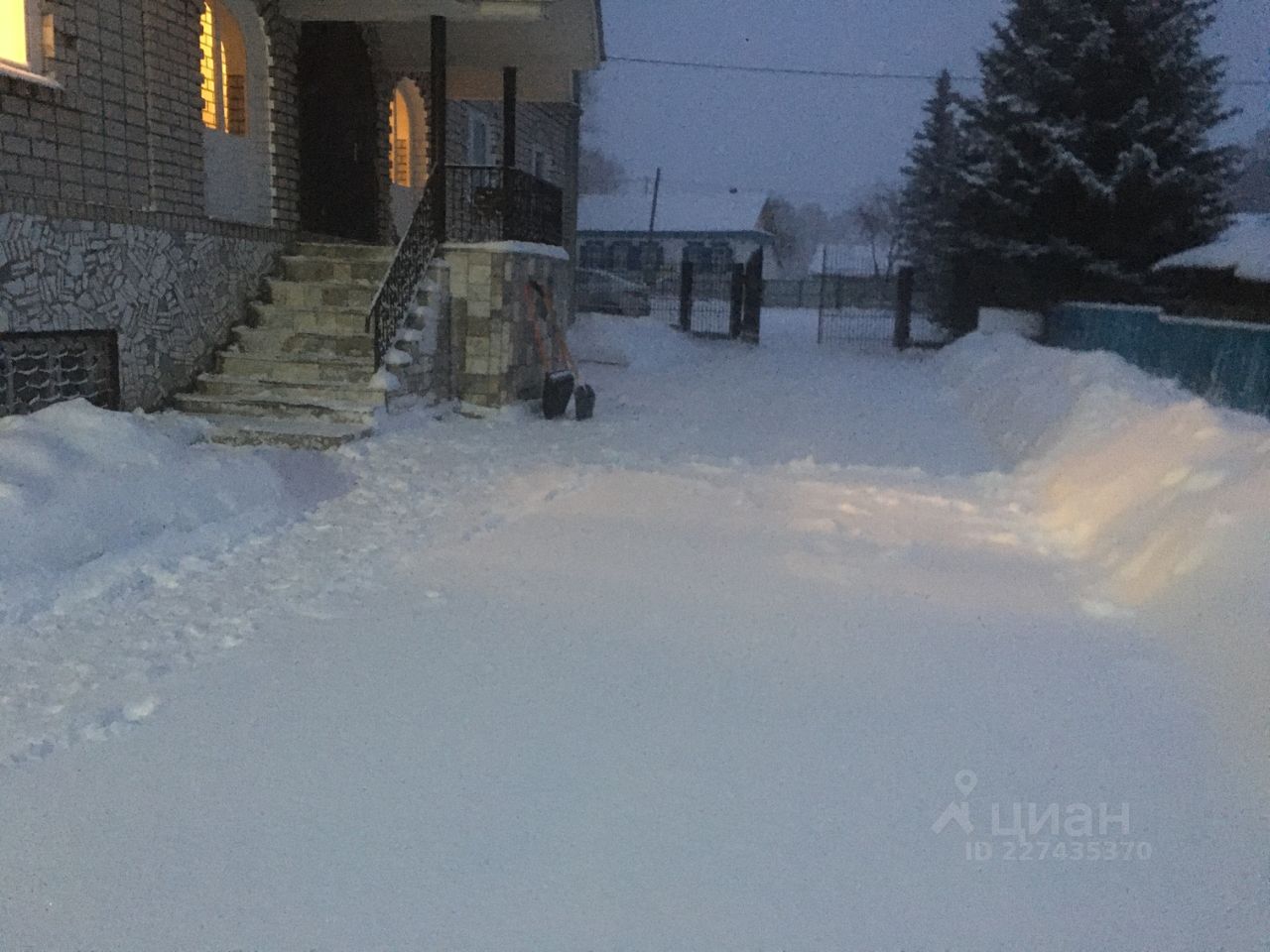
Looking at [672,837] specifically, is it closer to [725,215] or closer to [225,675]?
[225,675]

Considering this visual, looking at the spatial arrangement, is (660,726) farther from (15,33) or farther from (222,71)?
(222,71)

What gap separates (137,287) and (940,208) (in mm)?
26557

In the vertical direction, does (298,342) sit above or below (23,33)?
below

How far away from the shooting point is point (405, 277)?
10578 millimetres

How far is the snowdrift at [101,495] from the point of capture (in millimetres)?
5074

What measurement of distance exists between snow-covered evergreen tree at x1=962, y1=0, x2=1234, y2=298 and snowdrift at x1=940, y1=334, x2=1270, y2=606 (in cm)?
787

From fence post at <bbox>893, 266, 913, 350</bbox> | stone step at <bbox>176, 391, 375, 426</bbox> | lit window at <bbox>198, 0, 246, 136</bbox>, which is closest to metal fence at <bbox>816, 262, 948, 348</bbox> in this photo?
fence post at <bbox>893, 266, 913, 350</bbox>

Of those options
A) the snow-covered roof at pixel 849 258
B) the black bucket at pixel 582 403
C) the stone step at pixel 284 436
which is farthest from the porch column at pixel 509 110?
the snow-covered roof at pixel 849 258

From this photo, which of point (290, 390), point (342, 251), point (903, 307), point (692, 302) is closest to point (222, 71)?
point (342, 251)

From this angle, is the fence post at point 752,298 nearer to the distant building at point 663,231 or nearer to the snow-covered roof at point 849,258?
the distant building at point 663,231

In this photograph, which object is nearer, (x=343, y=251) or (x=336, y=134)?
(x=343, y=251)

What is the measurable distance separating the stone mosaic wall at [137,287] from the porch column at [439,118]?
5.77 feet

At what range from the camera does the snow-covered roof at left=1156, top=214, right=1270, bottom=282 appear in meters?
13.8

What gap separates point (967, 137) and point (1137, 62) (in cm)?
435
